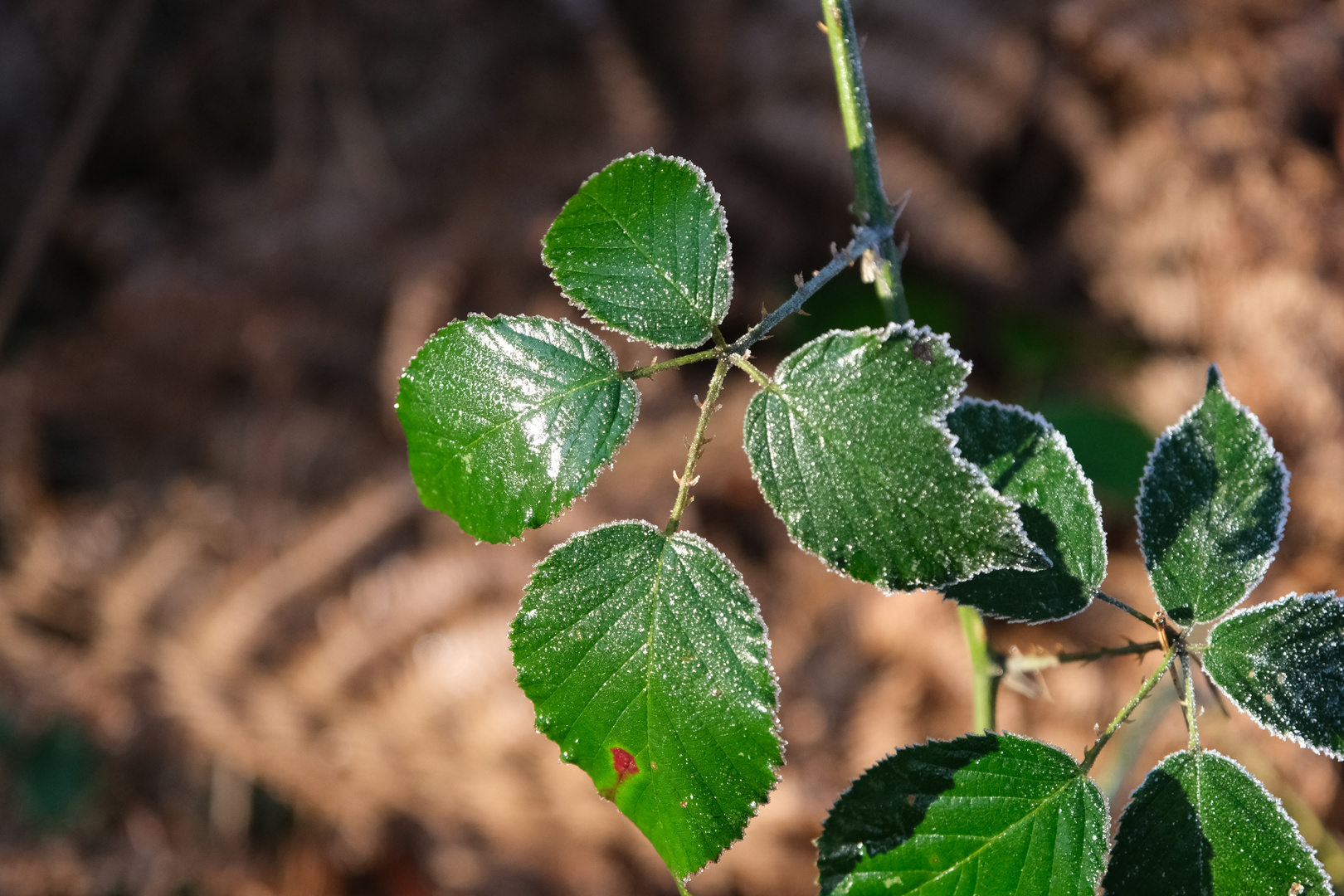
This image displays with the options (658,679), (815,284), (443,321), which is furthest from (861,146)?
(443,321)

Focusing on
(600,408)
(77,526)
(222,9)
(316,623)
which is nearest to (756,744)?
(600,408)

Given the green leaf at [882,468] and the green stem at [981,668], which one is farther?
the green stem at [981,668]

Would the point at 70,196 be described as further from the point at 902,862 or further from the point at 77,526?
the point at 902,862

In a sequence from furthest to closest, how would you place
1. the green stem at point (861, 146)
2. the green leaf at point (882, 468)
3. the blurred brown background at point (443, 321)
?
the blurred brown background at point (443, 321) < the green stem at point (861, 146) < the green leaf at point (882, 468)

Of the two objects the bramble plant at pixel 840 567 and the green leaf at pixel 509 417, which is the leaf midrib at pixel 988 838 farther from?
the green leaf at pixel 509 417

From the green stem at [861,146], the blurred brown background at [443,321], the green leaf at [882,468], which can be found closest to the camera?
the green leaf at [882,468]

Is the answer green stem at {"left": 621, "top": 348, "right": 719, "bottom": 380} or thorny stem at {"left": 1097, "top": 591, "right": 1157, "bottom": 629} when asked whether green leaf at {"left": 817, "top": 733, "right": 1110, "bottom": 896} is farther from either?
green stem at {"left": 621, "top": 348, "right": 719, "bottom": 380}

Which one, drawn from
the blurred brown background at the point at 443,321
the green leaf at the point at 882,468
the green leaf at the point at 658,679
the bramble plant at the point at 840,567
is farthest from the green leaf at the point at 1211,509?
the blurred brown background at the point at 443,321
